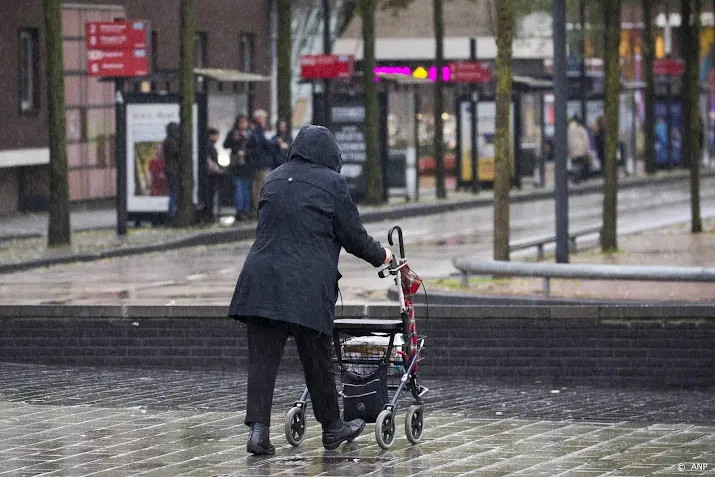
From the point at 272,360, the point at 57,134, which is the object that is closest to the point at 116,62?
the point at 57,134

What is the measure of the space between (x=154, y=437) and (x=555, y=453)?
210cm

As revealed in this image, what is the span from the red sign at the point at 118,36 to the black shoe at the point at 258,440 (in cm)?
1841

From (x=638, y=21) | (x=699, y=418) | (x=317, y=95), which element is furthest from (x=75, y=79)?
(x=638, y=21)

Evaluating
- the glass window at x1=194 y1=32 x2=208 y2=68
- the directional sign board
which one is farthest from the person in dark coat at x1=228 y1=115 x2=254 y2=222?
the glass window at x1=194 y1=32 x2=208 y2=68

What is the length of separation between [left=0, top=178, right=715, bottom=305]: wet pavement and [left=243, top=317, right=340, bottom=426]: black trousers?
245 inches

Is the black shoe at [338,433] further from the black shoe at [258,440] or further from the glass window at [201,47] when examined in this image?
the glass window at [201,47]

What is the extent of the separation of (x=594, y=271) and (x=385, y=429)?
5897 millimetres

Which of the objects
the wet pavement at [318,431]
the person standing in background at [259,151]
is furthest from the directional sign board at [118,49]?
the wet pavement at [318,431]

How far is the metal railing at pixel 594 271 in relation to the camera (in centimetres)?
1426

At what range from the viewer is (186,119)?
27562 millimetres

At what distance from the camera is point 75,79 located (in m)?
36.0

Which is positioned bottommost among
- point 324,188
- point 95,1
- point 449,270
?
point 449,270

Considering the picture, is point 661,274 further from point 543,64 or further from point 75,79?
point 543,64

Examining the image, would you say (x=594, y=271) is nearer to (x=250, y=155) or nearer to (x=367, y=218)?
(x=250, y=155)
